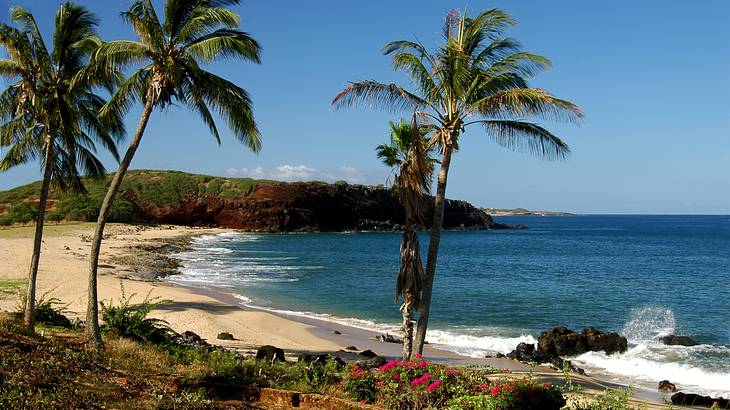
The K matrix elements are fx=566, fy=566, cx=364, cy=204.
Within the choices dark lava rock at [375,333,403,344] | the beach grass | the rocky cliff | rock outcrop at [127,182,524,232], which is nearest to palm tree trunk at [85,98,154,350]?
dark lava rock at [375,333,403,344]

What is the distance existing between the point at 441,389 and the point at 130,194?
326ft

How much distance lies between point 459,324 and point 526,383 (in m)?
18.1

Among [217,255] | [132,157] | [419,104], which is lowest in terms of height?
[217,255]

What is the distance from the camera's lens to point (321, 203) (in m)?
112

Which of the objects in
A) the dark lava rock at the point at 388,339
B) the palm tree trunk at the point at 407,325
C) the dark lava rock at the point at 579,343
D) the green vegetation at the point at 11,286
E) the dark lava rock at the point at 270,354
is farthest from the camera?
the dark lava rock at the point at 388,339

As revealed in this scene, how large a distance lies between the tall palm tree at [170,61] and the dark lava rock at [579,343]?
15.0 meters

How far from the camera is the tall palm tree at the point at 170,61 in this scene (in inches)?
390

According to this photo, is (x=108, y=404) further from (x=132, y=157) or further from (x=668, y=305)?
(x=668, y=305)

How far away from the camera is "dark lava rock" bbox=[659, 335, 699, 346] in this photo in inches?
885

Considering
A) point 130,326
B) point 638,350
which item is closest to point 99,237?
point 130,326

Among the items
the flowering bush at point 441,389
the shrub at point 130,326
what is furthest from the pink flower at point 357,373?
the shrub at point 130,326

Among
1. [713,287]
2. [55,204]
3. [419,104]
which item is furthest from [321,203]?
[419,104]

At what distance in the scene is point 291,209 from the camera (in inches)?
4198

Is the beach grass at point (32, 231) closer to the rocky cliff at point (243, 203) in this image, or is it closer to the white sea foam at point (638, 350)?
the rocky cliff at point (243, 203)
